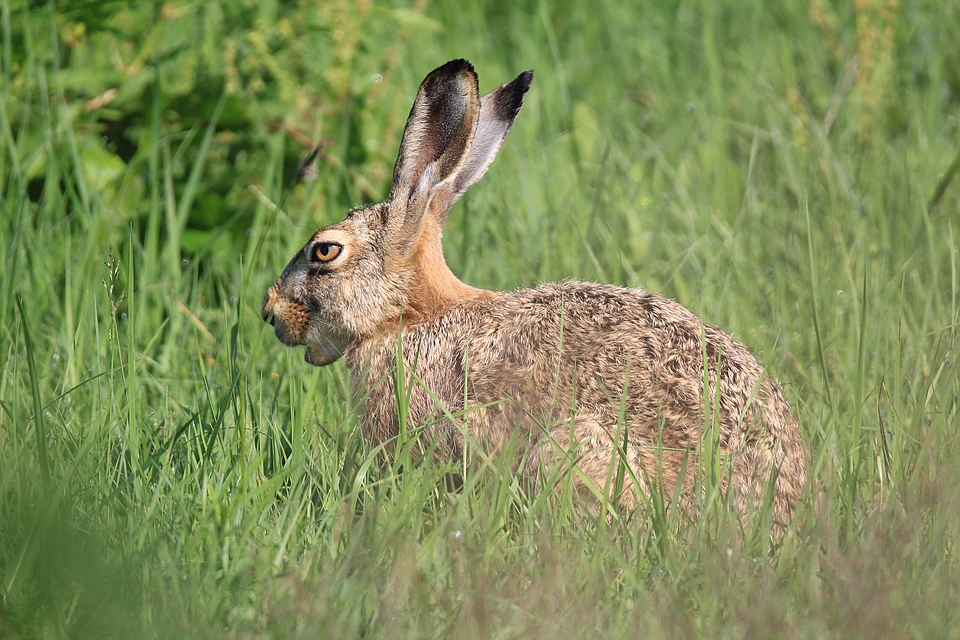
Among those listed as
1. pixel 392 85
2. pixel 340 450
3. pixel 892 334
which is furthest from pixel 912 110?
pixel 340 450

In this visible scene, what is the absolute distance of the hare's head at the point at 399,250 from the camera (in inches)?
168

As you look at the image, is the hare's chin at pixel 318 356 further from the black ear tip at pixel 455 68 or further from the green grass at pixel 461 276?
the black ear tip at pixel 455 68

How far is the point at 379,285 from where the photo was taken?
14.2 feet

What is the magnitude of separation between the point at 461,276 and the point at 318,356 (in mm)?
1058

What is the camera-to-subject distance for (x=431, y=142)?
4.34 meters

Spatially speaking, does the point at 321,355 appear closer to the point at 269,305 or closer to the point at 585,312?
the point at 269,305

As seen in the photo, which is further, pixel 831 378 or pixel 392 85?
pixel 392 85

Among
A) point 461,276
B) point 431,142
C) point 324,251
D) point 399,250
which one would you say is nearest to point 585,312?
point 399,250

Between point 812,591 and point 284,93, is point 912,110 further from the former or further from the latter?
point 812,591

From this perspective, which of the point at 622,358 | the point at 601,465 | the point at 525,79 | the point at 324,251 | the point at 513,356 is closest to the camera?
the point at 601,465

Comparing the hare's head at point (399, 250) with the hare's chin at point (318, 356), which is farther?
the hare's chin at point (318, 356)

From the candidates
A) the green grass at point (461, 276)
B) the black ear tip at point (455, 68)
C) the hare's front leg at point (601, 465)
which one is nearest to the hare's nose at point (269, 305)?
the green grass at point (461, 276)

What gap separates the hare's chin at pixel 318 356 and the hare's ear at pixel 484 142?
0.74m

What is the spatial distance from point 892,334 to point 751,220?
4.77ft
